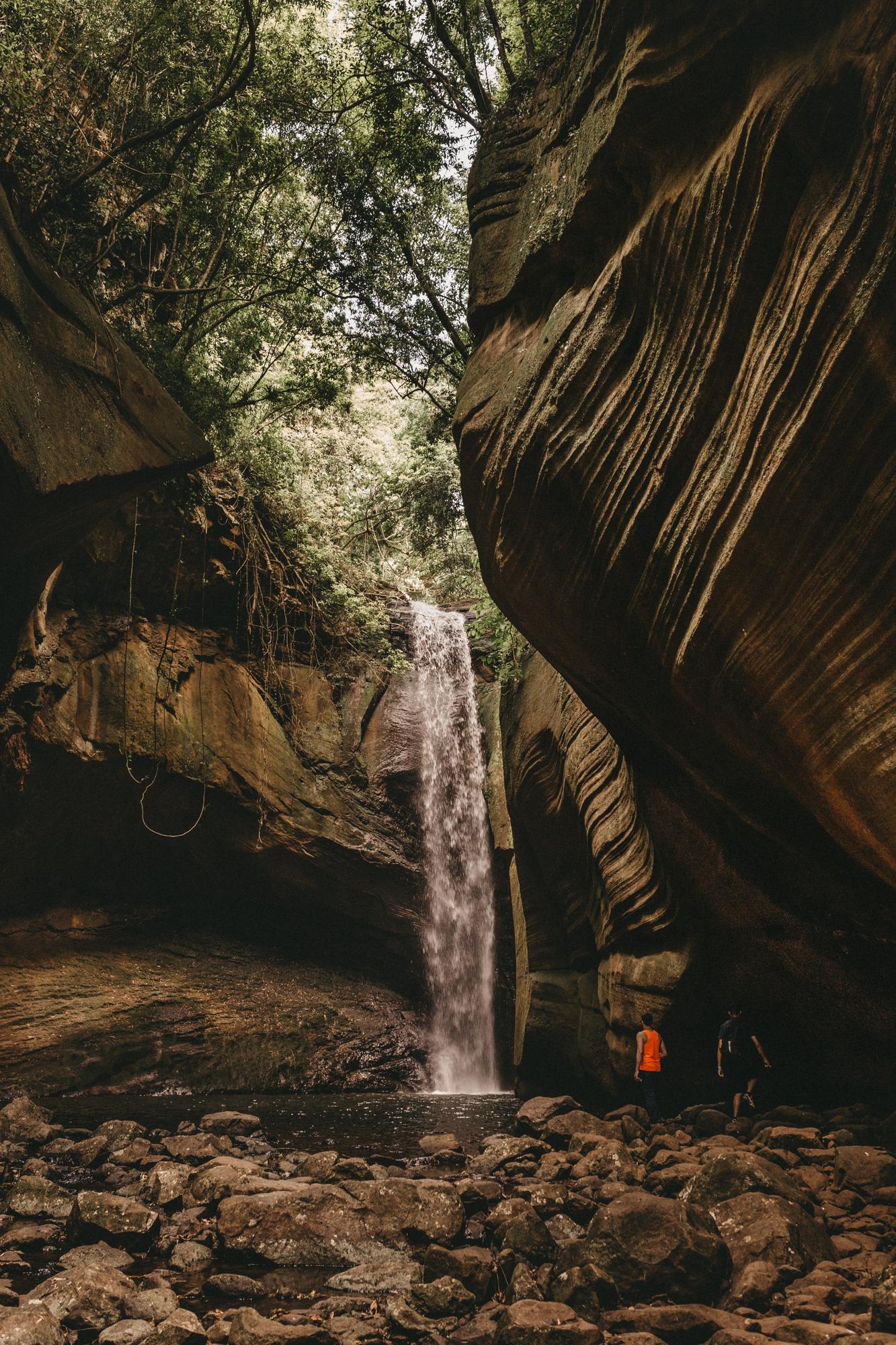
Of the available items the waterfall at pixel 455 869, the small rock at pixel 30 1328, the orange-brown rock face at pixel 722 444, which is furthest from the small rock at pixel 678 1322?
the waterfall at pixel 455 869

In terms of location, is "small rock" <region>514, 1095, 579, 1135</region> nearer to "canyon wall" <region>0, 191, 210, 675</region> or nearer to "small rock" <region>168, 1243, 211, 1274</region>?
"small rock" <region>168, 1243, 211, 1274</region>

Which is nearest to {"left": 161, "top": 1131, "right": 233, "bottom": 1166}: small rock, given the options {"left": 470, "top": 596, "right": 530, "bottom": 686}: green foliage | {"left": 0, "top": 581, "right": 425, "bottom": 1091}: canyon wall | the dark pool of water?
the dark pool of water

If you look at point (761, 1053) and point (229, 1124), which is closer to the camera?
point (761, 1053)

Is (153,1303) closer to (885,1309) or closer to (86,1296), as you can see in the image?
(86,1296)

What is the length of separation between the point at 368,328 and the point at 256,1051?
11821 millimetres

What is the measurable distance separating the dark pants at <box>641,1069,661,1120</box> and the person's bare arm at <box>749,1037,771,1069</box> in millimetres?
986

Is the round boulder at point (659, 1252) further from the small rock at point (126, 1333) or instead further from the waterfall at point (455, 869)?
the waterfall at point (455, 869)

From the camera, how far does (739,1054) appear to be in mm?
7754

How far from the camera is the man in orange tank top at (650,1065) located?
26.4 feet

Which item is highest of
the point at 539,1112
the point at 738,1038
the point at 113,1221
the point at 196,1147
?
the point at 738,1038

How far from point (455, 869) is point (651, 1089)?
8286 mm

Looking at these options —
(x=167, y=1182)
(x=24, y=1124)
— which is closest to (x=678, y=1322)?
(x=167, y=1182)

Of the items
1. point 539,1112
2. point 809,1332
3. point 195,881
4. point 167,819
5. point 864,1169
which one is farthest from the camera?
point 195,881

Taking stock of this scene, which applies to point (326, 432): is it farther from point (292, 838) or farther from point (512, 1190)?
point (512, 1190)
